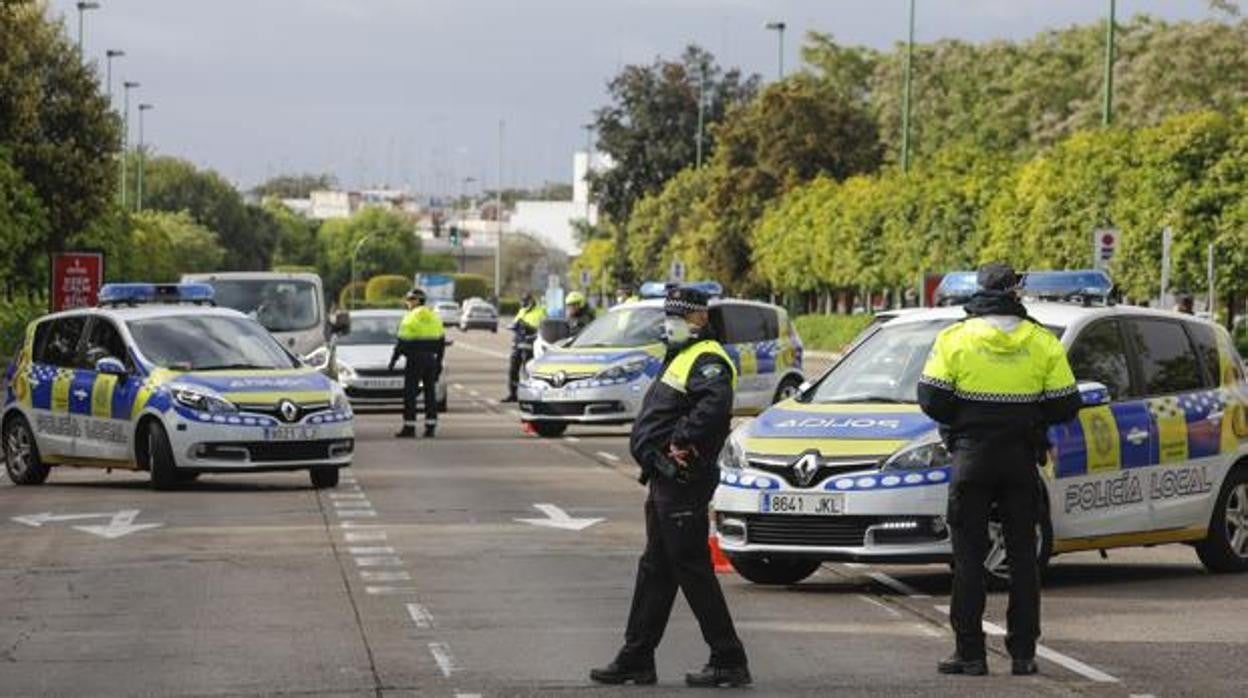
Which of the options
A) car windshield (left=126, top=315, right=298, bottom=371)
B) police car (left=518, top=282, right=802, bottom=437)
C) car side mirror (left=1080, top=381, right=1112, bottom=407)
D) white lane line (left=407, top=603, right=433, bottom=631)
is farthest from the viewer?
police car (left=518, top=282, right=802, bottom=437)

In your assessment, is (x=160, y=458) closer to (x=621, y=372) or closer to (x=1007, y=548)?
(x=621, y=372)

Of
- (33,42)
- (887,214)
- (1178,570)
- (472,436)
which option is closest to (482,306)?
(887,214)

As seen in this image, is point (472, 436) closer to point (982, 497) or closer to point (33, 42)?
point (982, 497)

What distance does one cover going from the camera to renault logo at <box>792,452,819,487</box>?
15.3m

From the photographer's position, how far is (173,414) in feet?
77.0

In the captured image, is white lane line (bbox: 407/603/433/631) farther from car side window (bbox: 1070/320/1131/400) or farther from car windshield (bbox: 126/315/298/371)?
car windshield (bbox: 126/315/298/371)

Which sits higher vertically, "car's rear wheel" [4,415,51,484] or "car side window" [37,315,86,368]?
"car side window" [37,315,86,368]

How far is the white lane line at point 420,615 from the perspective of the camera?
14.1 m

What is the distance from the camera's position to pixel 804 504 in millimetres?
15289

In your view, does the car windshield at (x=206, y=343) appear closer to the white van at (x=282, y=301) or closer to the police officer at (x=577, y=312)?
the white van at (x=282, y=301)

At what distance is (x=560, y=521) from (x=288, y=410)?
376 cm

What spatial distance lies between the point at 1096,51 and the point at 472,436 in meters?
90.9

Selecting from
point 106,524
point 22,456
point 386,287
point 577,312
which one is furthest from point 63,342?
point 386,287

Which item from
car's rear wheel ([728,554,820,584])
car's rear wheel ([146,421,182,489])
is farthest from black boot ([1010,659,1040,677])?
car's rear wheel ([146,421,182,489])
